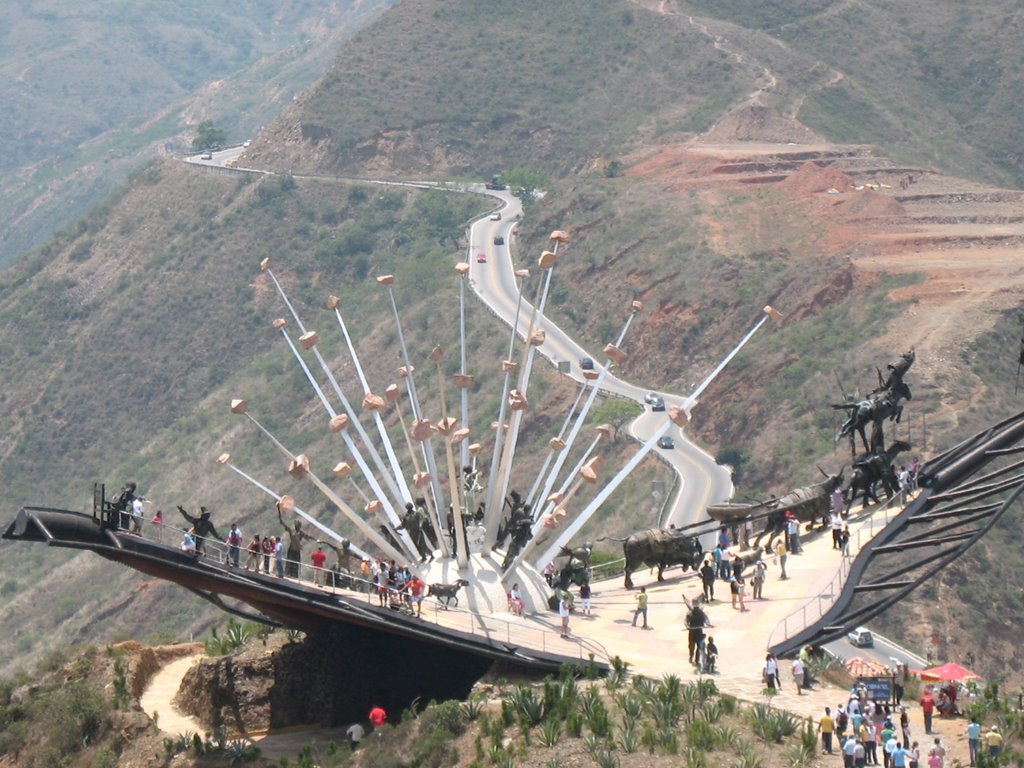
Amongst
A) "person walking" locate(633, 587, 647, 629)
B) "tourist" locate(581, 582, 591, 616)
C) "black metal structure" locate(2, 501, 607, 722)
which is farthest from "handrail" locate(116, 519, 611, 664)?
"person walking" locate(633, 587, 647, 629)

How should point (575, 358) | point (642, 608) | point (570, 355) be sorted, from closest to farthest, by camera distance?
point (642, 608)
point (575, 358)
point (570, 355)

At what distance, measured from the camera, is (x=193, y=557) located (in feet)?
133

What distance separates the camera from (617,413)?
9738 cm

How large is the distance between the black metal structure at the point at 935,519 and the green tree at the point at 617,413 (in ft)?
145

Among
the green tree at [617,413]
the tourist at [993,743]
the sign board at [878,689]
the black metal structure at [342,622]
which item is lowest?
the tourist at [993,743]

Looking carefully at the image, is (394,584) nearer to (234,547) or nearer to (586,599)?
(234,547)

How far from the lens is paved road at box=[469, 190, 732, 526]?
275ft

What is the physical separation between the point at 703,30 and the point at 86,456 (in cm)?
6605

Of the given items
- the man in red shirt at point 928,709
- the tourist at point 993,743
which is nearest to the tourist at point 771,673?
the man in red shirt at point 928,709

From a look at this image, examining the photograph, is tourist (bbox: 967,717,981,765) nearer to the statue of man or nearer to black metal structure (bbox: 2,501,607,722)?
black metal structure (bbox: 2,501,607,722)

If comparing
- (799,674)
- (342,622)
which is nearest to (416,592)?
(342,622)

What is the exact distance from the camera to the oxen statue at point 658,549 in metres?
48.3

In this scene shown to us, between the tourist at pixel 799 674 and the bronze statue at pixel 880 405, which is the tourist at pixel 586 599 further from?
the bronze statue at pixel 880 405

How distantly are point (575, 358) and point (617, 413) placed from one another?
12004 mm
